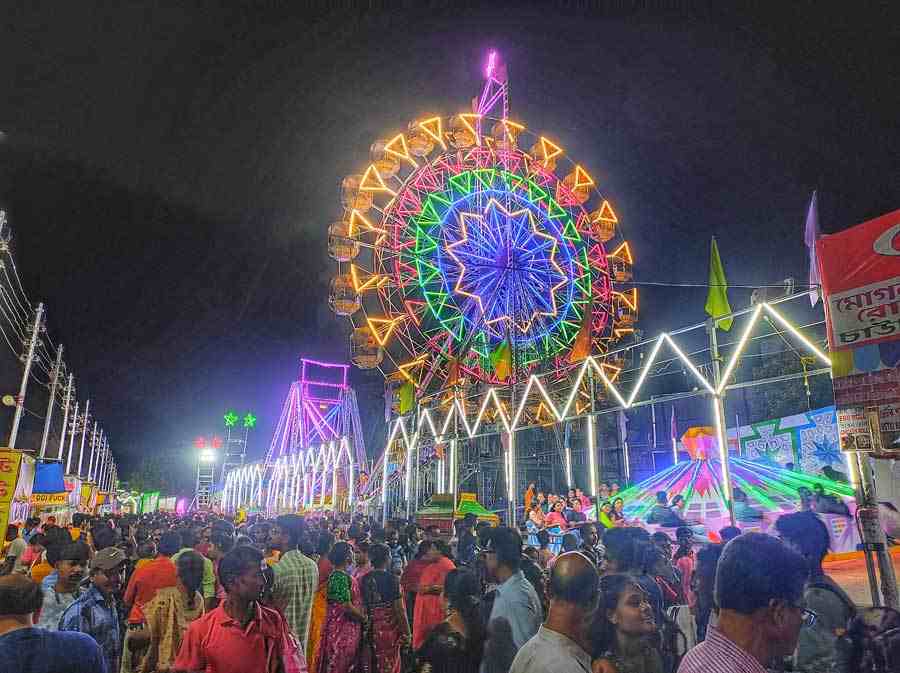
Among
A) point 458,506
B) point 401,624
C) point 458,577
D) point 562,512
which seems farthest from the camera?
point 458,506

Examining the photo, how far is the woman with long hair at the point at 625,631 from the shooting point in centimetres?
323

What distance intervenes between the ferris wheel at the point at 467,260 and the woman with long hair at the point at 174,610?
55.6 ft

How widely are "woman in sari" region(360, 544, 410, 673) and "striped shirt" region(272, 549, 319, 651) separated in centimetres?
71

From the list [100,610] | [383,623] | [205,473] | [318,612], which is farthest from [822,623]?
[205,473]

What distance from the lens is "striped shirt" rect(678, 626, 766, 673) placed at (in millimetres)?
2076

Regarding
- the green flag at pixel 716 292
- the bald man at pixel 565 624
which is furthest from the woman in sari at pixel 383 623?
the green flag at pixel 716 292

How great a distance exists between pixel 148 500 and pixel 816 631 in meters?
96.7

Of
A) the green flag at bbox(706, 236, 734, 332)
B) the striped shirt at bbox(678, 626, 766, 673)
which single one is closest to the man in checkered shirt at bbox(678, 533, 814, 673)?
the striped shirt at bbox(678, 626, 766, 673)

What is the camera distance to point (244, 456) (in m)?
85.6

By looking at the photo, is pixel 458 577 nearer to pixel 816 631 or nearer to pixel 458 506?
pixel 816 631

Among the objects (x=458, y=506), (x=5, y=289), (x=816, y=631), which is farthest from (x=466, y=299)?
(x=816, y=631)

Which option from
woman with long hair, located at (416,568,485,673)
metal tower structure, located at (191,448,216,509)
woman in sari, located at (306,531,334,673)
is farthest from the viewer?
metal tower structure, located at (191,448,216,509)

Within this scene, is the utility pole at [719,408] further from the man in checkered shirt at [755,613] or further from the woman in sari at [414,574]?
the man in checkered shirt at [755,613]

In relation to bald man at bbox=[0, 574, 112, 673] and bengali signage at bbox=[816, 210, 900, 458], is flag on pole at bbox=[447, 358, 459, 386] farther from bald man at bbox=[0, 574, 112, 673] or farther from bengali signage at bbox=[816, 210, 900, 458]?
bald man at bbox=[0, 574, 112, 673]
